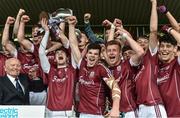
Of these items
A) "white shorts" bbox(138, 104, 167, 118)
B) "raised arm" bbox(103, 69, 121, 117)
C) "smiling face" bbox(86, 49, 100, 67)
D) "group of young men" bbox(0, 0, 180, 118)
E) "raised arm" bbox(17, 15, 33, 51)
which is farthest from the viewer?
"raised arm" bbox(17, 15, 33, 51)

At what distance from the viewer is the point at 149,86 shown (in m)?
5.06

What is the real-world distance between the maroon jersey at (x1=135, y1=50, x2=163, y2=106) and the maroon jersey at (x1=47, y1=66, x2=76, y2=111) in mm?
895

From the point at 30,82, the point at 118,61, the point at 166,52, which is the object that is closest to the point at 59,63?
the point at 30,82

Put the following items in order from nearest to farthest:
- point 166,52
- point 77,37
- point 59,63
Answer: point 166,52 → point 59,63 → point 77,37

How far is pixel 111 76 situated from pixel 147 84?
448 millimetres

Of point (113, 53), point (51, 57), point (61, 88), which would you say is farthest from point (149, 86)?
point (51, 57)

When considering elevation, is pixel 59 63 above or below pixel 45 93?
above

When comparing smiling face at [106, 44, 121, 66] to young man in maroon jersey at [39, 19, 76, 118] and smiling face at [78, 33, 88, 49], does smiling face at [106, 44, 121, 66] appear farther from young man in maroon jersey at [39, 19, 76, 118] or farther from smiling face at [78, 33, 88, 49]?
smiling face at [78, 33, 88, 49]

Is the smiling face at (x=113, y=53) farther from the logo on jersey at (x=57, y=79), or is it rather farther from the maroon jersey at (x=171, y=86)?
the logo on jersey at (x=57, y=79)

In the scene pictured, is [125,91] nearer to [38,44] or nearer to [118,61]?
[118,61]

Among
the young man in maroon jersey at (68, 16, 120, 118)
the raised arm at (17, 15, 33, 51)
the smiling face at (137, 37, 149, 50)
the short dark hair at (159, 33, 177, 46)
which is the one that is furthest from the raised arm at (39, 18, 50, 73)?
the short dark hair at (159, 33, 177, 46)

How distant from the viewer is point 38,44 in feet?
20.5

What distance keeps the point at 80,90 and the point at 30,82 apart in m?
0.84

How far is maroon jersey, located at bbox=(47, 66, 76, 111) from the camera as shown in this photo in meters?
5.40
